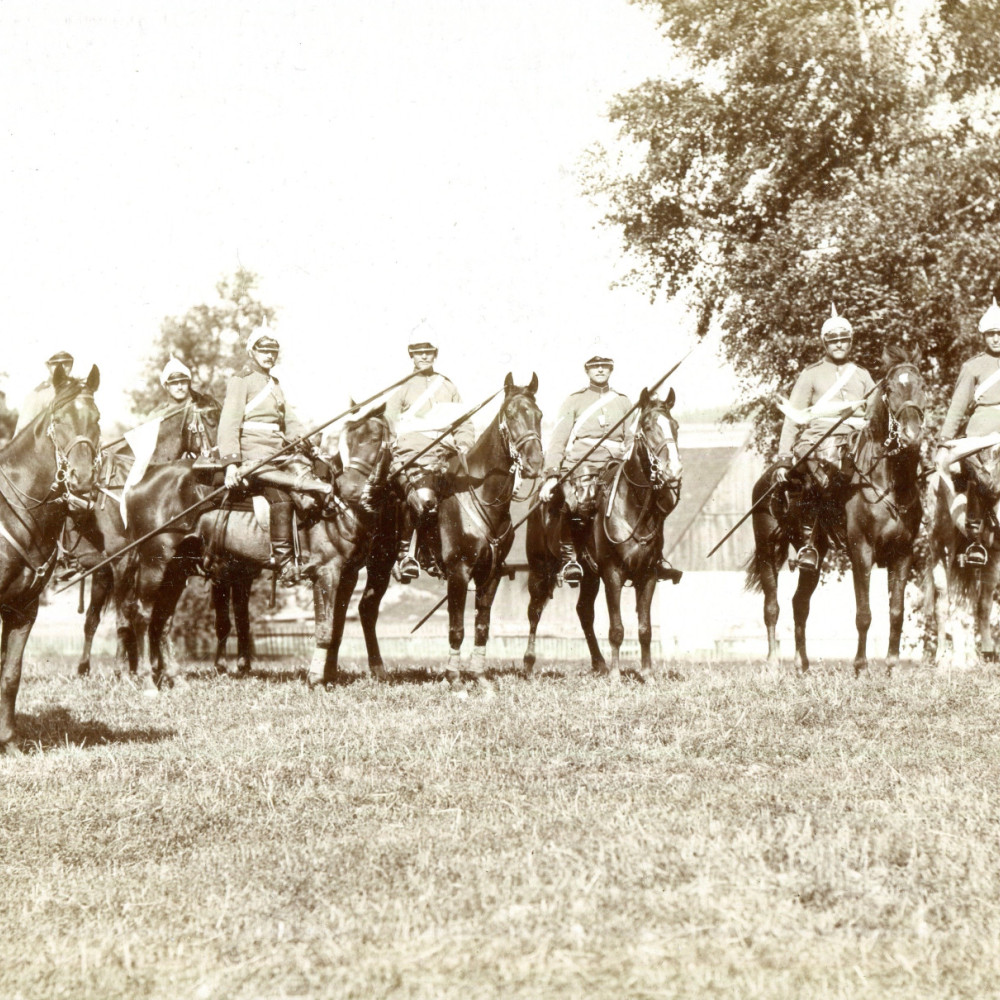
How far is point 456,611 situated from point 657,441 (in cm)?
302

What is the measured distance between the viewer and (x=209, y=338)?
181ft

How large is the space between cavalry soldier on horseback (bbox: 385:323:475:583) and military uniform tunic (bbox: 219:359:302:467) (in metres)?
1.32

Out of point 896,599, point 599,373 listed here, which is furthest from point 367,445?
point 896,599

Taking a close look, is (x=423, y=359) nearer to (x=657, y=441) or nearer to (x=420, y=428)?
(x=420, y=428)

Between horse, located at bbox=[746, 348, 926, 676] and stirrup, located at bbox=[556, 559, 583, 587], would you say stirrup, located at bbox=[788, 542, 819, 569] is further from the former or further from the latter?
stirrup, located at bbox=[556, 559, 583, 587]

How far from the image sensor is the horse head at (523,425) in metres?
15.7

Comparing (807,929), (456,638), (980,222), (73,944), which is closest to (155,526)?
(456,638)

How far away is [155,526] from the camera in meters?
18.0

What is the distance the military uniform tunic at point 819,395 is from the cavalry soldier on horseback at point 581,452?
6.50 feet

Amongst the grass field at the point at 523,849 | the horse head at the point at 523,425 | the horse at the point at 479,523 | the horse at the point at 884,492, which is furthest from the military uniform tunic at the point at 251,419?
the horse at the point at 884,492

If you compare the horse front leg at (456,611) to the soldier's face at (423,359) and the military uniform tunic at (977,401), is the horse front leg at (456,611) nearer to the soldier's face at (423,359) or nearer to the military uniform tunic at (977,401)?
the soldier's face at (423,359)

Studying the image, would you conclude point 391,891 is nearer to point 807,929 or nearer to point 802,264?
point 807,929

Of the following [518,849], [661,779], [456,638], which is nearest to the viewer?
[518,849]

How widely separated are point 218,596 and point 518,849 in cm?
1198
